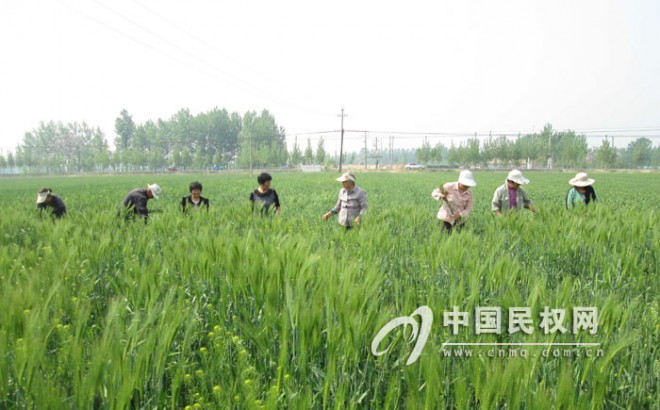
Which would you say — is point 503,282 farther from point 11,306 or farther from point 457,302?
point 11,306

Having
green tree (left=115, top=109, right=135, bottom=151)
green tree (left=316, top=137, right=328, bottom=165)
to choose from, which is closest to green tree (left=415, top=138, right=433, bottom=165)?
green tree (left=316, top=137, right=328, bottom=165)

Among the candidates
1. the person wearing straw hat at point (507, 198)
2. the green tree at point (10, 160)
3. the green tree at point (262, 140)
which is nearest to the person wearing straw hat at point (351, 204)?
the person wearing straw hat at point (507, 198)

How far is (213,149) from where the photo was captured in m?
112

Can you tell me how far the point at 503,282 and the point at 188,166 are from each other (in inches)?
4008

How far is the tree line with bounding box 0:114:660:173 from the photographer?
285 ft

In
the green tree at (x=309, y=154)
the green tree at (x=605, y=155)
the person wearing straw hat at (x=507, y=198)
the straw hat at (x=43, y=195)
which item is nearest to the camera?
the person wearing straw hat at (x=507, y=198)

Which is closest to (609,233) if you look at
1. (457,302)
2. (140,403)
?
(457,302)

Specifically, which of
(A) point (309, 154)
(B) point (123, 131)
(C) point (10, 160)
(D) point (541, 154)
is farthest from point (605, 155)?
(C) point (10, 160)

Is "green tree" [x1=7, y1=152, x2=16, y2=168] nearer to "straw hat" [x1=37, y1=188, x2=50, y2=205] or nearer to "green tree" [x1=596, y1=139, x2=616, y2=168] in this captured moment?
"straw hat" [x1=37, y1=188, x2=50, y2=205]
